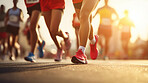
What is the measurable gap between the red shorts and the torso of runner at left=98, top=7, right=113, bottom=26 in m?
3.25

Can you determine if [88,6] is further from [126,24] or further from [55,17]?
[126,24]

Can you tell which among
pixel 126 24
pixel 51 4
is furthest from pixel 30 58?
pixel 126 24

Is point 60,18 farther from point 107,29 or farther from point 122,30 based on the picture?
point 122,30

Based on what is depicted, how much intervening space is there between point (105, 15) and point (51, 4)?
11.4 ft

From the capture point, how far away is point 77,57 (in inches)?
111

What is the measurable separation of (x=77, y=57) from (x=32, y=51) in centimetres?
129

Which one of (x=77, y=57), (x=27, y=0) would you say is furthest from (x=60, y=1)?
(x=77, y=57)

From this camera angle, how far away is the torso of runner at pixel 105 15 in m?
6.91

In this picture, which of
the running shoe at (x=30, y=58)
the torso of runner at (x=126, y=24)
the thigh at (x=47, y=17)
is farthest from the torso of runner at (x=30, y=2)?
the torso of runner at (x=126, y=24)

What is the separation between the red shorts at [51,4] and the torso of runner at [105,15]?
3255 millimetres

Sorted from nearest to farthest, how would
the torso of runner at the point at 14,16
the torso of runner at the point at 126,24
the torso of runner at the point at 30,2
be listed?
the torso of runner at the point at 30,2, the torso of runner at the point at 14,16, the torso of runner at the point at 126,24

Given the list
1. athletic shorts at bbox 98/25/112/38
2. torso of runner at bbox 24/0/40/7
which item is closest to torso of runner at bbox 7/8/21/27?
torso of runner at bbox 24/0/40/7

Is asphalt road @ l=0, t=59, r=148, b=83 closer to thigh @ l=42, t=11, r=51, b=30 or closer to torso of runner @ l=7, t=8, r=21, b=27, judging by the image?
thigh @ l=42, t=11, r=51, b=30

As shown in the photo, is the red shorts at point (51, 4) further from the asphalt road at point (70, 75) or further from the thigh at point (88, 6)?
the asphalt road at point (70, 75)
